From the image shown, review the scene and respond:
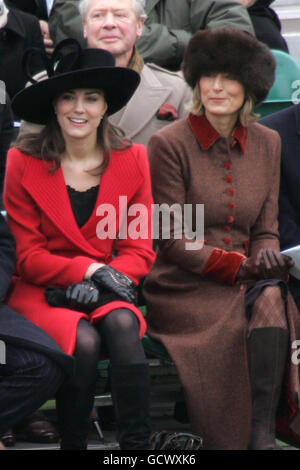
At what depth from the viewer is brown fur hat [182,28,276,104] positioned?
4.38 metres

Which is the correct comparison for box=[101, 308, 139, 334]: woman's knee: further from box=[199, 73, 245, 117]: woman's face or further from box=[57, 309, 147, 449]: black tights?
box=[199, 73, 245, 117]: woman's face

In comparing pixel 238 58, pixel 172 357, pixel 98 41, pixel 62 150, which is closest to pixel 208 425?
pixel 172 357

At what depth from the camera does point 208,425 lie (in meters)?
4.00

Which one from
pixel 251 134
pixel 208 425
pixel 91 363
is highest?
pixel 251 134

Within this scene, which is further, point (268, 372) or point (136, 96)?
point (136, 96)

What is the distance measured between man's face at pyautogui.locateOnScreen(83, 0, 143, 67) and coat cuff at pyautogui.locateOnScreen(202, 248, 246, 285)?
1248 mm

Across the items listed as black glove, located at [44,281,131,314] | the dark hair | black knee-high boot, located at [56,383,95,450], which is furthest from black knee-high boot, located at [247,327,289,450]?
the dark hair

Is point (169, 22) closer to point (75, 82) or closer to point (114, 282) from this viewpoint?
point (75, 82)

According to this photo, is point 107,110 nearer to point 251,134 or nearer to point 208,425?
point 251,134

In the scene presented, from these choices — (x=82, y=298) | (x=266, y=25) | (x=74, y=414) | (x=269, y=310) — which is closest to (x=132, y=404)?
(x=74, y=414)

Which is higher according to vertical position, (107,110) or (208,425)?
(107,110)

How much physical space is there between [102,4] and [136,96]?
48cm

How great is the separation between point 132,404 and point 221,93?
4.95 feet

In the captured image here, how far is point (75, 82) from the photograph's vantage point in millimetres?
4070
